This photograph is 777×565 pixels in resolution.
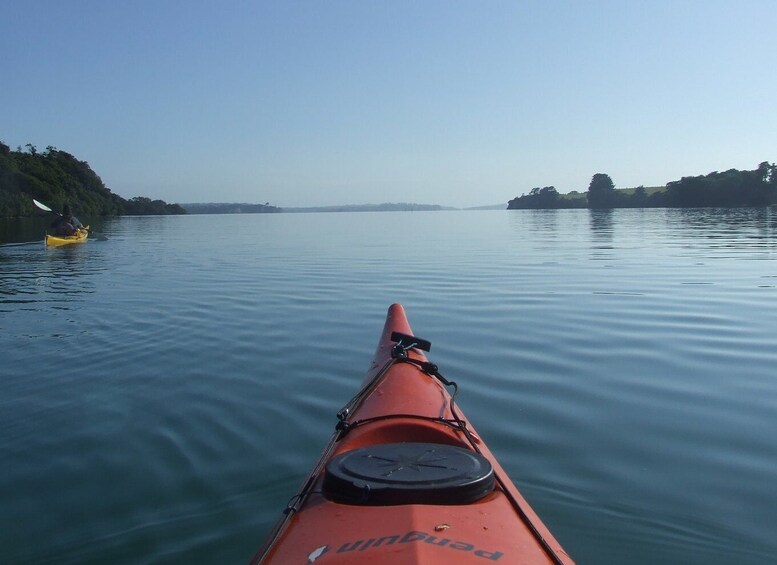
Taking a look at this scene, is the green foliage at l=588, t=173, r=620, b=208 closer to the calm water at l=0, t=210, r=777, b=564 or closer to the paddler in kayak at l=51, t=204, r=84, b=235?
the paddler in kayak at l=51, t=204, r=84, b=235

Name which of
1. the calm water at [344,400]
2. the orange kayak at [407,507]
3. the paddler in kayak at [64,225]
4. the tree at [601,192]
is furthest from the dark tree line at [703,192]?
the orange kayak at [407,507]

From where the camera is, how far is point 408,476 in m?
3.23

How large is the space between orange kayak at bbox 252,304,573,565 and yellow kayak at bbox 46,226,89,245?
26855 mm

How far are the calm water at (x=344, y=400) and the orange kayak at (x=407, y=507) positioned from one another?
3.80ft

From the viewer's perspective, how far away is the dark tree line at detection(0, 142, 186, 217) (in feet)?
224

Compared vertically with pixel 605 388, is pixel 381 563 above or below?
above

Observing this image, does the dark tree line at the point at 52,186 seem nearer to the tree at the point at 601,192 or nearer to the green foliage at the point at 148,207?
the green foliage at the point at 148,207

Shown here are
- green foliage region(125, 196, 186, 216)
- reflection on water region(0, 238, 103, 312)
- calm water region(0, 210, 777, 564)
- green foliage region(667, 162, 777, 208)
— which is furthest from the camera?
green foliage region(125, 196, 186, 216)

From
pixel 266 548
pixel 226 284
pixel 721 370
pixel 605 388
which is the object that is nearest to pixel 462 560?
pixel 266 548

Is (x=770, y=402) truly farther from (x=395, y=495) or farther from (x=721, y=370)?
(x=395, y=495)

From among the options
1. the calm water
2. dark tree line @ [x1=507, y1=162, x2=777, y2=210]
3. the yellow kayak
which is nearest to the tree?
dark tree line @ [x1=507, y1=162, x2=777, y2=210]

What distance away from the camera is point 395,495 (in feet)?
10.2

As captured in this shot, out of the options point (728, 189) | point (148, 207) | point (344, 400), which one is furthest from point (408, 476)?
point (148, 207)

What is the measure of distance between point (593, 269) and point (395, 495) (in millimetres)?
16335
